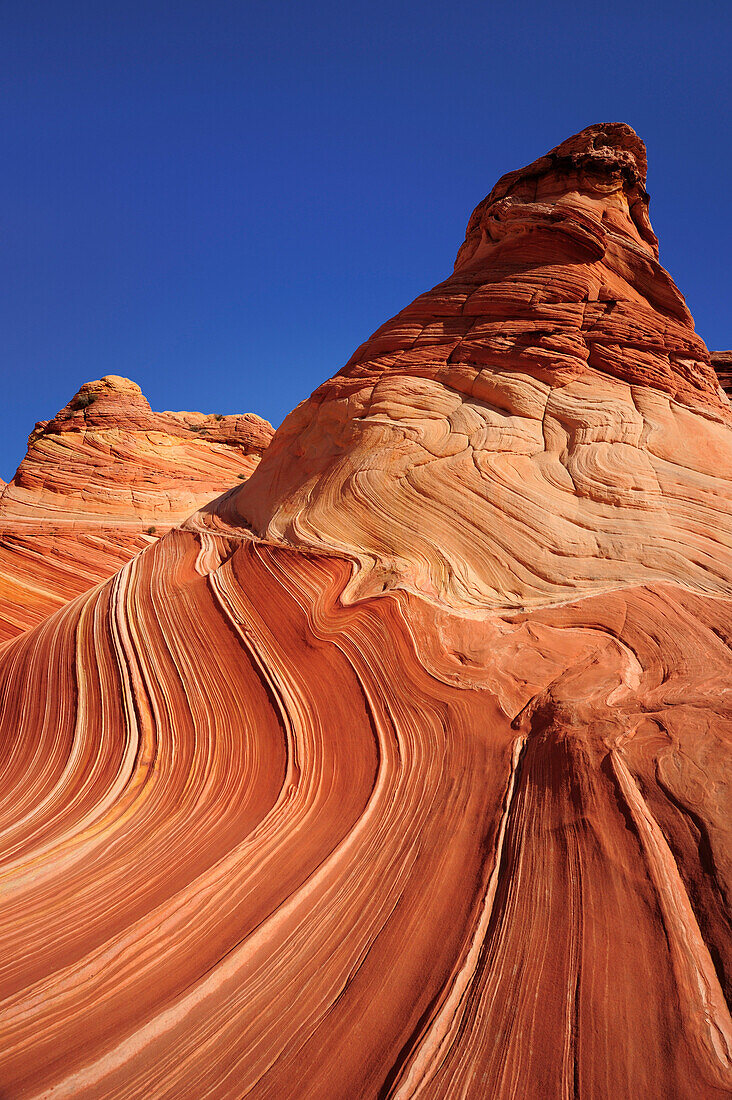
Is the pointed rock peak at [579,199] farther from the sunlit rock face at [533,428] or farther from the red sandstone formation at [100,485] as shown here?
the red sandstone formation at [100,485]

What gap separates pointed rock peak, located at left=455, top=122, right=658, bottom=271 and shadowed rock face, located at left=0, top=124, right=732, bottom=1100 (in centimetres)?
10

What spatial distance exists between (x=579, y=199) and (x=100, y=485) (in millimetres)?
16267

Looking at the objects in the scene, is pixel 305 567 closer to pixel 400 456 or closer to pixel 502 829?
pixel 400 456

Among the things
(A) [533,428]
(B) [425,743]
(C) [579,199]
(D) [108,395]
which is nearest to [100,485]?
(D) [108,395]

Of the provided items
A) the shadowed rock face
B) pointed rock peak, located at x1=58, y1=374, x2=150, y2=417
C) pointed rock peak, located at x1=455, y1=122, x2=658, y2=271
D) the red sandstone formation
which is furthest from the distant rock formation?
pointed rock peak, located at x1=58, y1=374, x2=150, y2=417

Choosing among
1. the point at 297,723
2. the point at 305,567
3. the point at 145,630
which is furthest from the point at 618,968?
the point at 145,630

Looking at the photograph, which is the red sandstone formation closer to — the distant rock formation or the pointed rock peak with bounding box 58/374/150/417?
the pointed rock peak with bounding box 58/374/150/417

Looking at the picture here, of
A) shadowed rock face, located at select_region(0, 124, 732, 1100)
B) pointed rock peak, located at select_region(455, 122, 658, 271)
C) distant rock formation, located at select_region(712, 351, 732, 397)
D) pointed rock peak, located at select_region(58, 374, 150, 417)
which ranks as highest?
pointed rock peak, located at select_region(58, 374, 150, 417)

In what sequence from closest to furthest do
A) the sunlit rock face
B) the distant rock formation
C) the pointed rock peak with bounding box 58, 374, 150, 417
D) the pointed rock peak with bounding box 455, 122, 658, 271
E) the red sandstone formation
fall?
1. the sunlit rock face
2. the pointed rock peak with bounding box 455, 122, 658, 271
3. the red sandstone formation
4. the distant rock formation
5. the pointed rock peak with bounding box 58, 374, 150, 417

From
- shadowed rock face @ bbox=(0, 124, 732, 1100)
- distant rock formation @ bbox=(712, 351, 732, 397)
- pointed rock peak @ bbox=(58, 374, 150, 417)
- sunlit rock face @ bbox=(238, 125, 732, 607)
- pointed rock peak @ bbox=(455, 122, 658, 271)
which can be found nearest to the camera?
shadowed rock face @ bbox=(0, 124, 732, 1100)

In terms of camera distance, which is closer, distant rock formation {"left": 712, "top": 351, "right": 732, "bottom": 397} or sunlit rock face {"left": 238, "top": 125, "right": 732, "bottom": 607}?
sunlit rock face {"left": 238, "top": 125, "right": 732, "bottom": 607}

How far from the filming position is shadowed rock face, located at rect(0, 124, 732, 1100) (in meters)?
2.84

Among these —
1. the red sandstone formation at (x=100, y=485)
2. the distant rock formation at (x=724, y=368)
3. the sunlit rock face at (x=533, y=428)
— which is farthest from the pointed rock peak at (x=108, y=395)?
the distant rock formation at (x=724, y=368)

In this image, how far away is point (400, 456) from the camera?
26.0 ft
